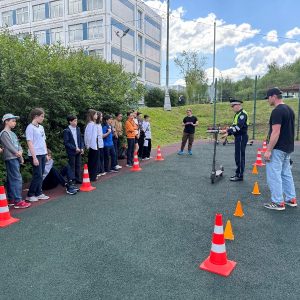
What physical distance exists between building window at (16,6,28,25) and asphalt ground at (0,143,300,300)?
48945mm

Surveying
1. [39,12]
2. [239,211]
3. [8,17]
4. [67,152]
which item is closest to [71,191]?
[67,152]

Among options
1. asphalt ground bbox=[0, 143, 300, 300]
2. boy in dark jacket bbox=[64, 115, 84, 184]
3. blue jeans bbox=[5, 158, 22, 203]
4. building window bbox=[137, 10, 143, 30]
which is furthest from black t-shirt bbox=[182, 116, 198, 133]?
building window bbox=[137, 10, 143, 30]

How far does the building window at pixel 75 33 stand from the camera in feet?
140

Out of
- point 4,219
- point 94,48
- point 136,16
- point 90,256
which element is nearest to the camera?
point 90,256

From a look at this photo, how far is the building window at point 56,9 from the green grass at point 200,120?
26942 mm

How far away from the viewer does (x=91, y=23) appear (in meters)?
41.6

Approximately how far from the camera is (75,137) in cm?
710

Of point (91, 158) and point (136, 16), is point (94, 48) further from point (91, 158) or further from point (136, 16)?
point (91, 158)

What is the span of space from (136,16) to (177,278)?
5003cm

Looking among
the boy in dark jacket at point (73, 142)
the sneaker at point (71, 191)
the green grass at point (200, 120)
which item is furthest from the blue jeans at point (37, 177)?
the green grass at point (200, 120)

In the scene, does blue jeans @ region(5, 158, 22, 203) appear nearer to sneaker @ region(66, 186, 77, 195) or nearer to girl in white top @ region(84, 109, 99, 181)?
sneaker @ region(66, 186, 77, 195)

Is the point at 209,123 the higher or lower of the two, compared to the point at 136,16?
lower

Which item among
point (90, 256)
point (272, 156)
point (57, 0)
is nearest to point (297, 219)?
point (272, 156)

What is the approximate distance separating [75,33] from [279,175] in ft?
144
